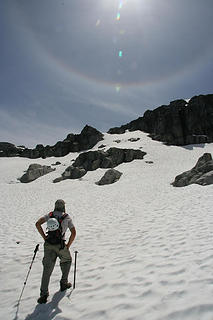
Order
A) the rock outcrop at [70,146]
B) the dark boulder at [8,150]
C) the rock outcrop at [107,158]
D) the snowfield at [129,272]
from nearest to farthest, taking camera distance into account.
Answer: the snowfield at [129,272] → the rock outcrop at [107,158] → the rock outcrop at [70,146] → the dark boulder at [8,150]

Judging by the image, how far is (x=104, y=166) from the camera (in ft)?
133

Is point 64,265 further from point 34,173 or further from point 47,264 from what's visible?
point 34,173

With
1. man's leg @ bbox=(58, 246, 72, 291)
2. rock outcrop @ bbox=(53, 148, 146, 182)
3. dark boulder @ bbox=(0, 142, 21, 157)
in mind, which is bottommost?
man's leg @ bbox=(58, 246, 72, 291)

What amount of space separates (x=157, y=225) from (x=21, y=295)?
6.36 meters

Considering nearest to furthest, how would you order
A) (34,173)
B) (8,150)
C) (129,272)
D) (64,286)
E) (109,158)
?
(64,286)
(129,272)
(34,173)
(109,158)
(8,150)

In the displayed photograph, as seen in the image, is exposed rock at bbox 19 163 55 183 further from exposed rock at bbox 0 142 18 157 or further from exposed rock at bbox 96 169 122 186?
exposed rock at bbox 0 142 18 157

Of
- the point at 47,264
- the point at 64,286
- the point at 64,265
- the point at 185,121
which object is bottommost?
the point at 64,286

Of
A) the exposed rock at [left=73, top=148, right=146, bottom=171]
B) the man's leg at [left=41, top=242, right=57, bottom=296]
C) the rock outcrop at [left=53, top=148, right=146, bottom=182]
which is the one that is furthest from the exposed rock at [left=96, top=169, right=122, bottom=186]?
the man's leg at [left=41, top=242, right=57, bottom=296]

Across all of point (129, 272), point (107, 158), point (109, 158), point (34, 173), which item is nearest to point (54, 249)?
point (129, 272)

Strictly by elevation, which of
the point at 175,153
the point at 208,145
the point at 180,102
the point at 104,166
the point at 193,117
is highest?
the point at 180,102

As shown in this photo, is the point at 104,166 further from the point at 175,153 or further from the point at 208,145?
the point at 208,145

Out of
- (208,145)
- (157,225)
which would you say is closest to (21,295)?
(157,225)

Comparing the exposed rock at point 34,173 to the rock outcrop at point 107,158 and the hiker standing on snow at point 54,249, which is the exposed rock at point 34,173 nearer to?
the rock outcrop at point 107,158

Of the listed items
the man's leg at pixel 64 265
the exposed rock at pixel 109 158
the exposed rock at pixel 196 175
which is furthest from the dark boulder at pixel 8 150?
the man's leg at pixel 64 265
